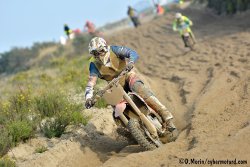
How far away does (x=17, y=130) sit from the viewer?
959cm

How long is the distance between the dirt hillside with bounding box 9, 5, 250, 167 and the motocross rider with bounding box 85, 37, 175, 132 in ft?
2.27

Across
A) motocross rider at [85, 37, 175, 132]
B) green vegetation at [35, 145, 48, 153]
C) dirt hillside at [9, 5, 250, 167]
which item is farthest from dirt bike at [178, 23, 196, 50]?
green vegetation at [35, 145, 48, 153]

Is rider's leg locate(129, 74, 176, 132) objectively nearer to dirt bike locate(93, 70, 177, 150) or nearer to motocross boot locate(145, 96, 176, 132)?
motocross boot locate(145, 96, 176, 132)

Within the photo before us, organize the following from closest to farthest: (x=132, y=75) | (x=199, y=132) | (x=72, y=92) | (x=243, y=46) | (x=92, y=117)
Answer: (x=199, y=132) < (x=132, y=75) < (x=92, y=117) < (x=72, y=92) < (x=243, y=46)

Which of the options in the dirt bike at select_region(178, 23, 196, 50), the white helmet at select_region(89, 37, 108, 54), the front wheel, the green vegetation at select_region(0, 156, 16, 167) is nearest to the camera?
the front wheel

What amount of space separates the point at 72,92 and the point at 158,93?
2.44m

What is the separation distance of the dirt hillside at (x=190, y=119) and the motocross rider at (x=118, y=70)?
69cm

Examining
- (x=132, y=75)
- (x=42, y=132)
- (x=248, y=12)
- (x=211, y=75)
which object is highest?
(x=132, y=75)

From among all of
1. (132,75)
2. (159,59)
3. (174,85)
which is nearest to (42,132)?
(132,75)

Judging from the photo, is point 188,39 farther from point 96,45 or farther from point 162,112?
point 96,45

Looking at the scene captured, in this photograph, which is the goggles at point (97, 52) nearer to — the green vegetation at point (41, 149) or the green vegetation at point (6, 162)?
the green vegetation at point (41, 149)

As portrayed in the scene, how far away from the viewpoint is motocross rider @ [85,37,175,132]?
27.6 feet

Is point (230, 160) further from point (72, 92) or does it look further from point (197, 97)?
point (72, 92)

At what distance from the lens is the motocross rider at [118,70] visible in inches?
331
